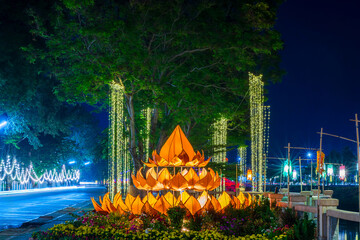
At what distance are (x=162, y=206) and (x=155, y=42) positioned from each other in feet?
37.9

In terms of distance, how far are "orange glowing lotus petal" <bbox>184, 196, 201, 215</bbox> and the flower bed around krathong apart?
135 mm

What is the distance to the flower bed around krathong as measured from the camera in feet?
29.6

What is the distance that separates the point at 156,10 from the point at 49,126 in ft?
72.0

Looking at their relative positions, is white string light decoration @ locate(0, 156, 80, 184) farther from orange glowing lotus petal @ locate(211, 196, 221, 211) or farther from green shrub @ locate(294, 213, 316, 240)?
green shrub @ locate(294, 213, 316, 240)

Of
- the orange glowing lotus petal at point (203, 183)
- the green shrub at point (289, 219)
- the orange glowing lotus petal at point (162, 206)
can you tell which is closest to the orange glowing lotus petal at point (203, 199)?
the orange glowing lotus petal at point (203, 183)

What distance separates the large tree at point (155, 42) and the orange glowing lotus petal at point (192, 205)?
9084 mm

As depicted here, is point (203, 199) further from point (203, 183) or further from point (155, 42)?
point (155, 42)

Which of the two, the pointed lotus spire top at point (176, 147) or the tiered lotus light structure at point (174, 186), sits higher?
the pointed lotus spire top at point (176, 147)

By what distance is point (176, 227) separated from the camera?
9500mm

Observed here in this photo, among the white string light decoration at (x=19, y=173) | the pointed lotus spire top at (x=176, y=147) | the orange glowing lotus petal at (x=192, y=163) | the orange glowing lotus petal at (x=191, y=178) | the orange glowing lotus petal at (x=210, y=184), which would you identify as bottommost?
the white string light decoration at (x=19, y=173)

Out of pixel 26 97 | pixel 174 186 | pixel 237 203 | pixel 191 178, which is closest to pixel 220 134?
pixel 26 97

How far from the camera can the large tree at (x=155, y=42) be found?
58.0 ft

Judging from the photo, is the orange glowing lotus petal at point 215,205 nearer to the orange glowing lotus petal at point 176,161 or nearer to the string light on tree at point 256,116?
the orange glowing lotus petal at point 176,161

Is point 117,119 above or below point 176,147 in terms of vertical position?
above
